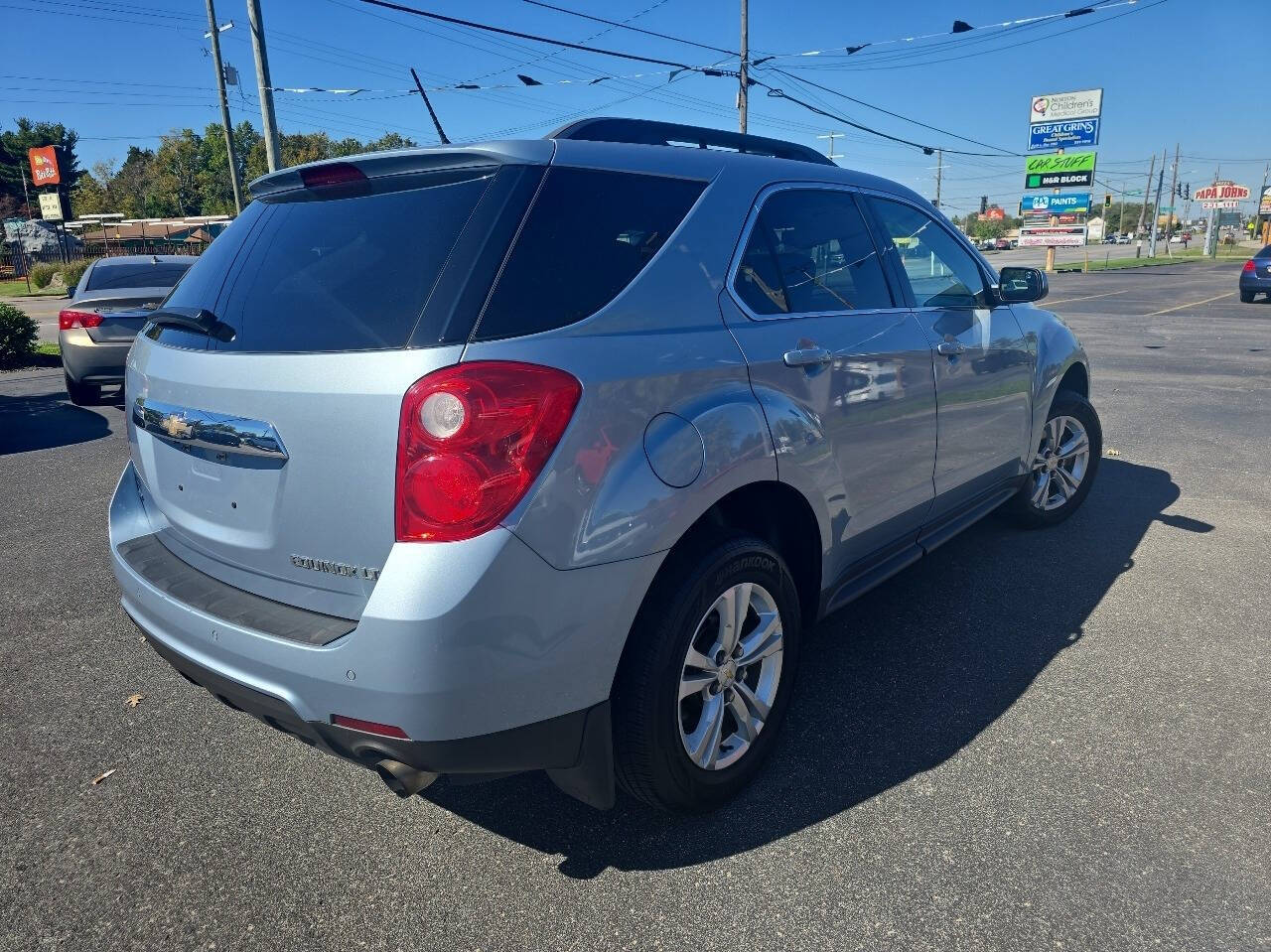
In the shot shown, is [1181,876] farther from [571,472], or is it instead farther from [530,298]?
[530,298]

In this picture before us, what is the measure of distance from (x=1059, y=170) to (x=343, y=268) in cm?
6144

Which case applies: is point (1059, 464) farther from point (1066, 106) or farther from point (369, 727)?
point (1066, 106)

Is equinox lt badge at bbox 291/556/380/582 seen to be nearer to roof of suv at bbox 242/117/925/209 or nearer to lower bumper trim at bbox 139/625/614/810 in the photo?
lower bumper trim at bbox 139/625/614/810

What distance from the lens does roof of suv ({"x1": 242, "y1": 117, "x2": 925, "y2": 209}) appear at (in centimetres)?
222

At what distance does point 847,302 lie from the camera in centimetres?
307

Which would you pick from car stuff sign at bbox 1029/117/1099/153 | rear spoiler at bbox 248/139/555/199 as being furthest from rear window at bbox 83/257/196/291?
car stuff sign at bbox 1029/117/1099/153

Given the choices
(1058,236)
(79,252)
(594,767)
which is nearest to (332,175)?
(594,767)

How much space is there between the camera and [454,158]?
2.21 metres

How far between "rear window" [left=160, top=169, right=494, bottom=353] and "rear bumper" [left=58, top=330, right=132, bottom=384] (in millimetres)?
7573

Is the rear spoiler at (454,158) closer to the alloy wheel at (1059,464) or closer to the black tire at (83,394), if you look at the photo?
the alloy wheel at (1059,464)

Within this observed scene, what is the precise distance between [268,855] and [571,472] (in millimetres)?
1426

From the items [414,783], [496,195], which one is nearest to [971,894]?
[414,783]

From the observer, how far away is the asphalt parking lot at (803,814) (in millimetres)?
2137

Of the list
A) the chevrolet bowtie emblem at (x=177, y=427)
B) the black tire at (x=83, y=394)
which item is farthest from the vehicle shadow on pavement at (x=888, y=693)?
the black tire at (x=83, y=394)
